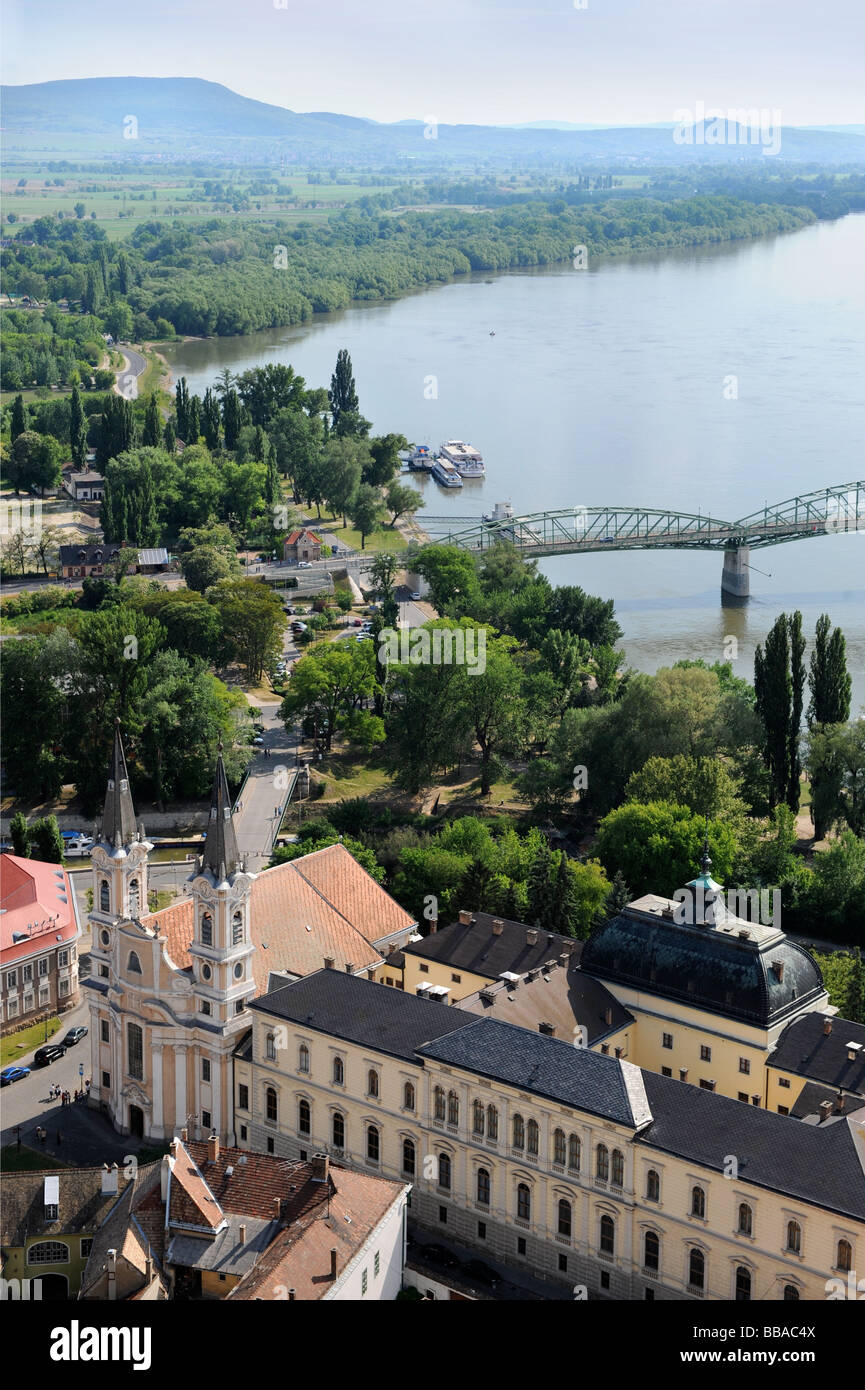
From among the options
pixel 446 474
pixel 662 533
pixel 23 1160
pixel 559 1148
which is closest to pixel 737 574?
pixel 662 533

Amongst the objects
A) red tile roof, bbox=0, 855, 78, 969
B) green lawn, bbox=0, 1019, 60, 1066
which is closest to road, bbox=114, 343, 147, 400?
red tile roof, bbox=0, 855, 78, 969

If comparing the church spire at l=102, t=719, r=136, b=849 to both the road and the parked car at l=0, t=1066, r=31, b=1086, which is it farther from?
the road

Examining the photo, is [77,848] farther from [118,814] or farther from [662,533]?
[662,533]

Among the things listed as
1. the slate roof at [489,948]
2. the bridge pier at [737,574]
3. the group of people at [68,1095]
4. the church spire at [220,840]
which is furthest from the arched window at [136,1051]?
the bridge pier at [737,574]

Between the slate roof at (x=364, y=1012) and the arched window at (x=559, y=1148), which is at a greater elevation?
the slate roof at (x=364, y=1012)

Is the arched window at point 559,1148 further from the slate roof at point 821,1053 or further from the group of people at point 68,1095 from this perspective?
the group of people at point 68,1095

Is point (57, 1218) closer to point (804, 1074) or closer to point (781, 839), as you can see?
point (804, 1074)
